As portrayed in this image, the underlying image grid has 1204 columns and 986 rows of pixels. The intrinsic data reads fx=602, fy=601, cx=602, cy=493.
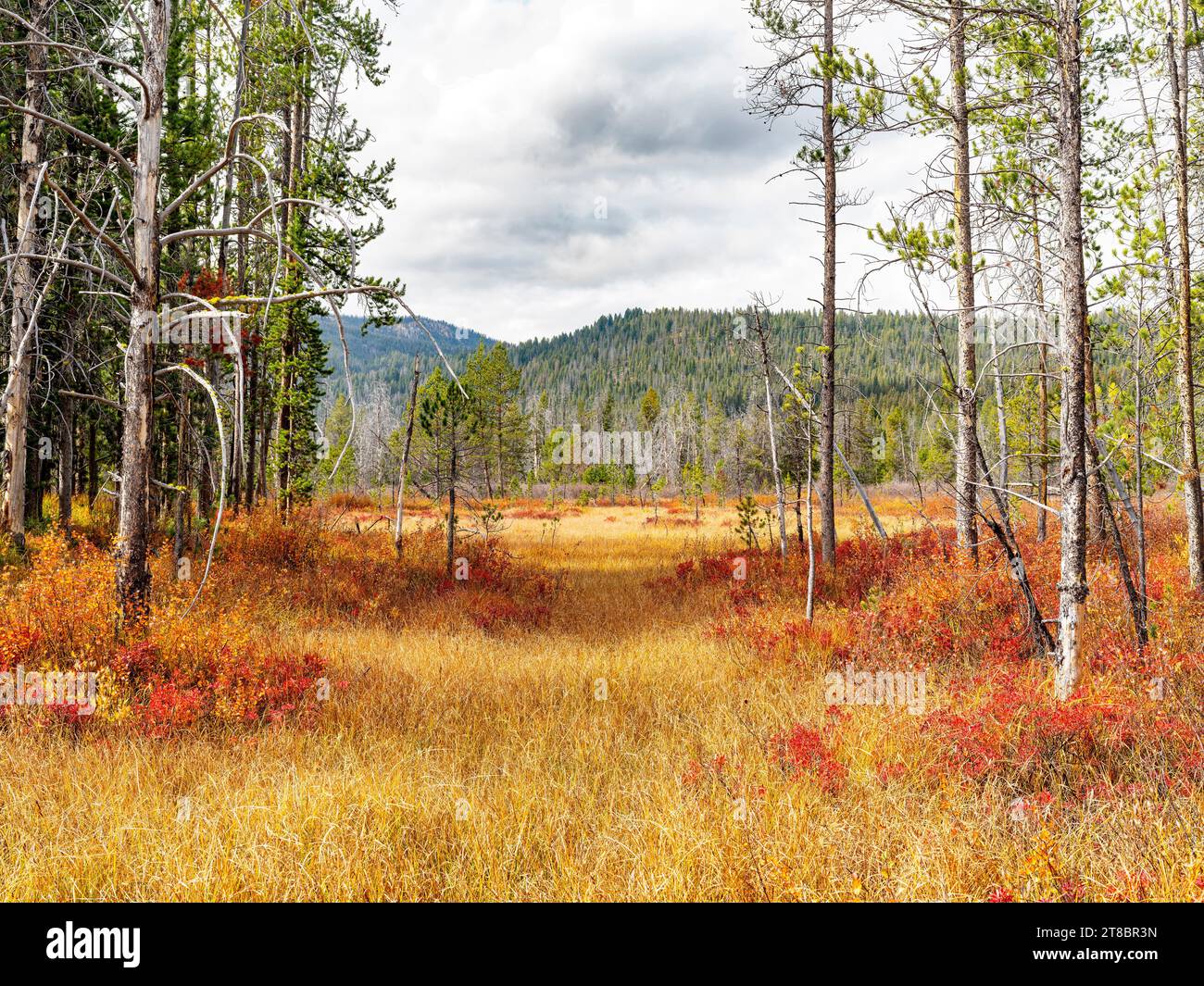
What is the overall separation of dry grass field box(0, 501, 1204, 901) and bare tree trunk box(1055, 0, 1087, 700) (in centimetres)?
49

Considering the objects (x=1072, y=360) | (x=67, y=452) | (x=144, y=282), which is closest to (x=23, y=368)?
(x=67, y=452)

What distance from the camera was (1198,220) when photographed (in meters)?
8.99

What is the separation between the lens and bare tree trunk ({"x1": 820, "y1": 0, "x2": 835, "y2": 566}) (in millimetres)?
9984

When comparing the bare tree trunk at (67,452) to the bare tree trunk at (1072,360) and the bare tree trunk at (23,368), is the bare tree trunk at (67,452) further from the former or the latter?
the bare tree trunk at (1072,360)

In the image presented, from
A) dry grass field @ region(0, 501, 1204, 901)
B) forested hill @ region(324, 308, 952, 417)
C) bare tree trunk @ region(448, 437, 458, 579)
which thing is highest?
forested hill @ region(324, 308, 952, 417)

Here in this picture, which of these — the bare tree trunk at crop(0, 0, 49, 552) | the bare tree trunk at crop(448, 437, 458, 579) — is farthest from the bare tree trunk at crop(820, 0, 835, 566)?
the bare tree trunk at crop(0, 0, 49, 552)

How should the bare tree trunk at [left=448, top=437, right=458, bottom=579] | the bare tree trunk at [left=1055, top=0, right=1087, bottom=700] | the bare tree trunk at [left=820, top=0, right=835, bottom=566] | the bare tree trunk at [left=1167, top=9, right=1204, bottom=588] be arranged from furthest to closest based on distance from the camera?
the bare tree trunk at [left=448, top=437, right=458, bottom=579] → the bare tree trunk at [left=820, top=0, right=835, bottom=566] → the bare tree trunk at [left=1167, top=9, right=1204, bottom=588] → the bare tree trunk at [left=1055, top=0, right=1087, bottom=700]

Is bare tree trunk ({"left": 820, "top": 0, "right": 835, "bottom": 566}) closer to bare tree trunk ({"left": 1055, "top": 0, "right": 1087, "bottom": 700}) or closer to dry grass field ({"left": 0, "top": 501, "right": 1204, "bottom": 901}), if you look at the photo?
dry grass field ({"left": 0, "top": 501, "right": 1204, "bottom": 901})

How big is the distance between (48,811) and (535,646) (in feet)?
16.1

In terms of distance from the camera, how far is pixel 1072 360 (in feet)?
13.9

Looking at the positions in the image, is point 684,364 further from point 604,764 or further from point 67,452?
point 604,764

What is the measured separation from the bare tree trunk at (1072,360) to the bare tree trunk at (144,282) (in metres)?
6.39

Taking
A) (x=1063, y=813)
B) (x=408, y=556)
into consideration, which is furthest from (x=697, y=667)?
(x=408, y=556)

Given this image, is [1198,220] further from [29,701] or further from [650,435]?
[650,435]
